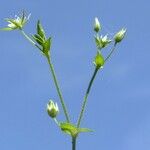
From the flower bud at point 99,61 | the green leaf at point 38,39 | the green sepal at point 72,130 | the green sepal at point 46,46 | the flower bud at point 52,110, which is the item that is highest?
the green leaf at point 38,39

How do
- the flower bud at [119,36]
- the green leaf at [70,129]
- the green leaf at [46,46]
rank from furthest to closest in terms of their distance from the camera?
the flower bud at [119,36] < the green leaf at [46,46] < the green leaf at [70,129]

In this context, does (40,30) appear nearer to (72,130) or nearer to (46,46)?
(46,46)

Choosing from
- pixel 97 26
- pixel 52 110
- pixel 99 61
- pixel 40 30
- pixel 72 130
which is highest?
pixel 97 26

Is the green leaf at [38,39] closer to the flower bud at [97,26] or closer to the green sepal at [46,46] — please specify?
the green sepal at [46,46]

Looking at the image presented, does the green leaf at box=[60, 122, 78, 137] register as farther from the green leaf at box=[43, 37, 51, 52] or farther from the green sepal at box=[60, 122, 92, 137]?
the green leaf at box=[43, 37, 51, 52]

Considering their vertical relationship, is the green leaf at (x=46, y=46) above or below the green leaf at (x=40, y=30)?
below

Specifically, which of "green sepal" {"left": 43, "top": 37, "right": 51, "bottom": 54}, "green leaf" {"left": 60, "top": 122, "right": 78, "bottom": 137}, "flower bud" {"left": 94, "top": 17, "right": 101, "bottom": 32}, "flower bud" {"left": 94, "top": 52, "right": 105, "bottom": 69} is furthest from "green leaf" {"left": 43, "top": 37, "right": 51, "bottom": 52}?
"flower bud" {"left": 94, "top": 17, "right": 101, "bottom": 32}

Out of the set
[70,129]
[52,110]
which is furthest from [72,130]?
[52,110]

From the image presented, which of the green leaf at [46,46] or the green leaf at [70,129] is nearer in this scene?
the green leaf at [70,129]

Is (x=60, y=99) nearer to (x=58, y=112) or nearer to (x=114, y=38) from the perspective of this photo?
(x=58, y=112)

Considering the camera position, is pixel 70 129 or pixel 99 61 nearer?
pixel 70 129

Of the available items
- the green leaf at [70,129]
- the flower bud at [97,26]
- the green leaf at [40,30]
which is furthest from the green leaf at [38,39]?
the flower bud at [97,26]

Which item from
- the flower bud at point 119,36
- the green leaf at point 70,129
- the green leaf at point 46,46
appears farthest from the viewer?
the flower bud at point 119,36
